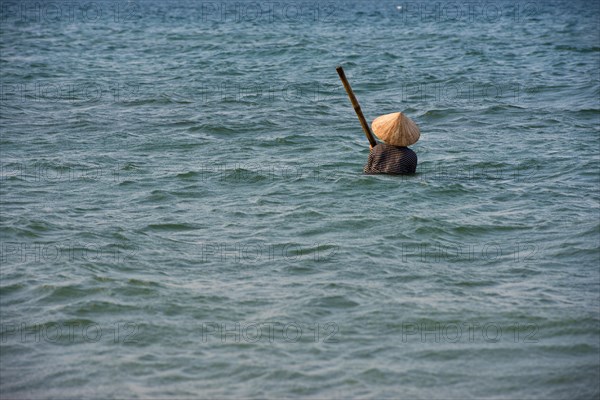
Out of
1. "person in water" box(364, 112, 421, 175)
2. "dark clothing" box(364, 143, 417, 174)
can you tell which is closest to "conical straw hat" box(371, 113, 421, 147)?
"person in water" box(364, 112, 421, 175)

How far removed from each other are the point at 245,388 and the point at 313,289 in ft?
6.78

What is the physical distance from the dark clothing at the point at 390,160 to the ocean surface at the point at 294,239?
169mm

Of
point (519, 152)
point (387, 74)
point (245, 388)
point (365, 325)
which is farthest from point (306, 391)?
point (387, 74)

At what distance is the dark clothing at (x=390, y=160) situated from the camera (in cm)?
1228

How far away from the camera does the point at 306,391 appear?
6.79 m

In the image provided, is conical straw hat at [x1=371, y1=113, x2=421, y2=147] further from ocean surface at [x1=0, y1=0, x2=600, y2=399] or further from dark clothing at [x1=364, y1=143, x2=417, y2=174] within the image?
ocean surface at [x1=0, y1=0, x2=600, y2=399]

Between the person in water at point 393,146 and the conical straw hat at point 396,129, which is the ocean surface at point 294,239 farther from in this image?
the conical straw hat at point 396,129

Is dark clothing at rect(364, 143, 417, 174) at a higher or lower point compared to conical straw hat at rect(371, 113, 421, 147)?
lower

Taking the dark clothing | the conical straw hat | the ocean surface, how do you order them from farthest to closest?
the dark clothing → the conical straw hat → the ocean surface

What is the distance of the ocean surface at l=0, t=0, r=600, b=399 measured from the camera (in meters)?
7.22

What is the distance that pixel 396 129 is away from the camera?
38.2ft

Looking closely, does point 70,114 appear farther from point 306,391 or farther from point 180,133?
point 306,391

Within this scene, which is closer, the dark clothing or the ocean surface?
the ocean surface

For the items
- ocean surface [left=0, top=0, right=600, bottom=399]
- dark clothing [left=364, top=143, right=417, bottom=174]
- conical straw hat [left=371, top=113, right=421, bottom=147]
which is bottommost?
ocean surface [left=0, top=0, right=600, bottom=399]
